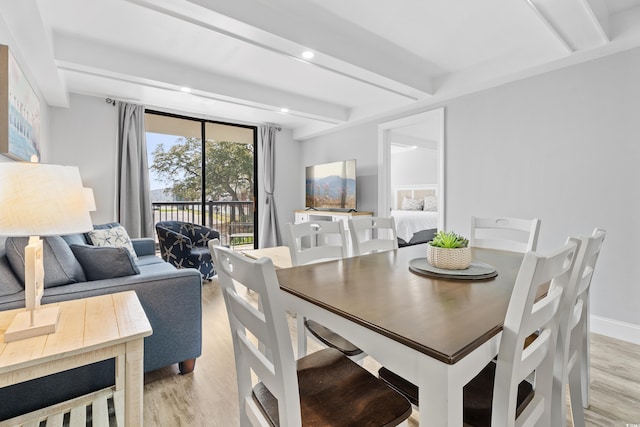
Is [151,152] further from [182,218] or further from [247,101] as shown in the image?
[247,101]

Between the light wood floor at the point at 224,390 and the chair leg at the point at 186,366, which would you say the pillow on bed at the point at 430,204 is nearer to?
the light wood floor at the point at 224,390

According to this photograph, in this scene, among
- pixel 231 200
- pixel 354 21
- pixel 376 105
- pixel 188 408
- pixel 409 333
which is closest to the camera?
pixel 409 333

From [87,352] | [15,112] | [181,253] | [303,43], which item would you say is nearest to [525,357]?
[87,352]

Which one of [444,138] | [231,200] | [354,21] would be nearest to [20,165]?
[354,21]

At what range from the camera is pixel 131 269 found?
1.88m

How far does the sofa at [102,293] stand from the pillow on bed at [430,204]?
5695 mm

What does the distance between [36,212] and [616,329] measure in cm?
381

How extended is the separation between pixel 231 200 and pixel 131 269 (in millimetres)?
3581

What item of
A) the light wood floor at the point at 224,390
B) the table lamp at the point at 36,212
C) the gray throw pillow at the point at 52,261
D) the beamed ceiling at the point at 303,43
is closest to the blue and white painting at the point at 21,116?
the beamed ceiling at the point at 303,43

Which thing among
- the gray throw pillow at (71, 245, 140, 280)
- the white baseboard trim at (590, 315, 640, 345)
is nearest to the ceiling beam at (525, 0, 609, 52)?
the white baseboard trim at (590, 315, 640, 345)

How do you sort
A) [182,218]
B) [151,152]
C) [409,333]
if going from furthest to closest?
[182,218], [151,152], [409,333]

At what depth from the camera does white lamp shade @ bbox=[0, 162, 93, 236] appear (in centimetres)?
106

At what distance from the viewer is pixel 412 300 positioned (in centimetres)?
106

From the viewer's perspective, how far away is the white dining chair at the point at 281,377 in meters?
0.78
